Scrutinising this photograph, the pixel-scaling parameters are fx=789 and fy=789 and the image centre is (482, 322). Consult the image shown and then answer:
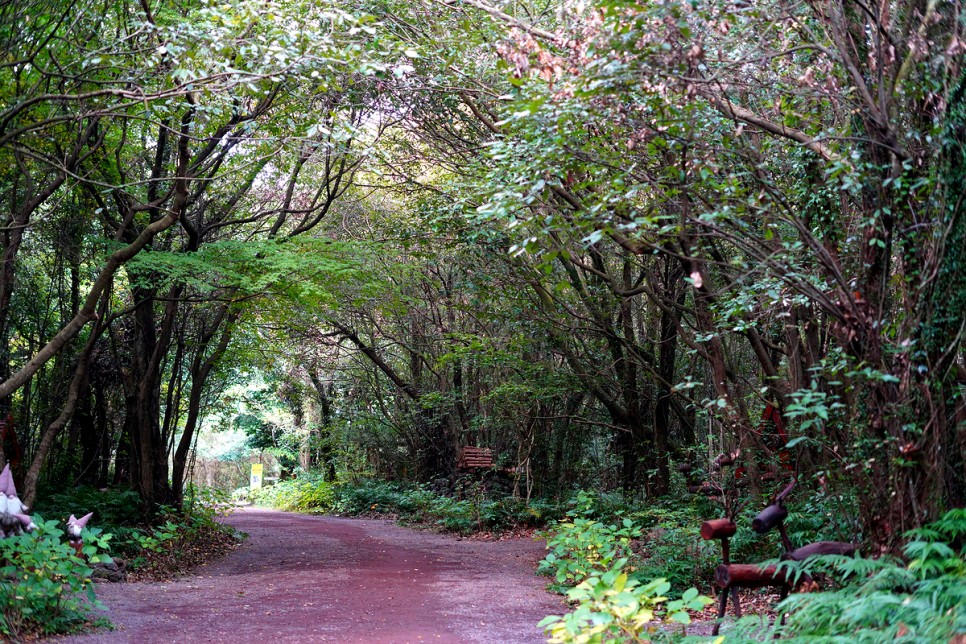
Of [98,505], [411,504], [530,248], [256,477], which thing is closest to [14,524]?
[530,248]

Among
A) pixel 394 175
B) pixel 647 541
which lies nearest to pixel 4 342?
pixel 394 175

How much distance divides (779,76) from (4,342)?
11601 mm

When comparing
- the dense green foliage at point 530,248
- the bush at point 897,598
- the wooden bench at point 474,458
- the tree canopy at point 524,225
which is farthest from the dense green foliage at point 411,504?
the bush at point 897,598

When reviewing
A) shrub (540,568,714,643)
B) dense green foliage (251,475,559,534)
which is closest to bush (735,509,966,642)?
shrub (540,568,714,643)

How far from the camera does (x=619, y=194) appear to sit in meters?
5.98

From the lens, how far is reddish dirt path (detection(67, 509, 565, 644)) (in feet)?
22.0

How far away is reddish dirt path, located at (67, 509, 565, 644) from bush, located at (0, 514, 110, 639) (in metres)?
0.29

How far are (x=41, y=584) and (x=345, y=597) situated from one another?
3.36 m

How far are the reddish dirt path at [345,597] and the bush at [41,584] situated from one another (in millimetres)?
294

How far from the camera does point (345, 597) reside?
863cm

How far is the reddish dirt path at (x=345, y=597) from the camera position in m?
6.71

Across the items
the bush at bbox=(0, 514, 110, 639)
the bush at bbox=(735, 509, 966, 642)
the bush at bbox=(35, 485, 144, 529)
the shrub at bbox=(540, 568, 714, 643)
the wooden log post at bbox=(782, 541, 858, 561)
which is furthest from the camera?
the bush at bbox=(35, 485, 144, 529)

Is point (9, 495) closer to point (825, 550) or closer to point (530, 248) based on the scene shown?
point (530, 248)

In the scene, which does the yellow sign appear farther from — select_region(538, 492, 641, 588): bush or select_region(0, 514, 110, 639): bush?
select_region(0, 514, 110, 639): bush
